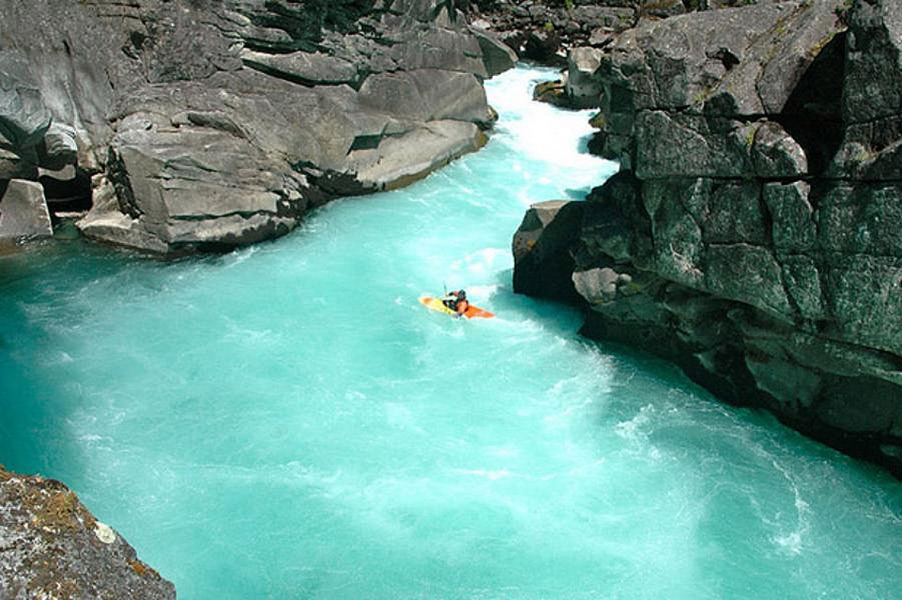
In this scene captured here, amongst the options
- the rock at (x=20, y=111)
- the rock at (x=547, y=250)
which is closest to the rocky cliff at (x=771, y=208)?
the rock at (x=547, y=250)

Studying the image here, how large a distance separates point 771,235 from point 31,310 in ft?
58.9

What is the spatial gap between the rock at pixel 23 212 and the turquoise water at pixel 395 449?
0.86m

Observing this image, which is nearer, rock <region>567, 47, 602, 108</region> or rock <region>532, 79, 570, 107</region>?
rock <region>567, 47, 602, 108</region>

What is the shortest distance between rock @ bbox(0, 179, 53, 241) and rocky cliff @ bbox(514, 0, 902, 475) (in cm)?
1677

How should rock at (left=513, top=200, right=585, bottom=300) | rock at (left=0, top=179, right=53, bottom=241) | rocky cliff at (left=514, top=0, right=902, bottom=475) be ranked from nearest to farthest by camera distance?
rocky cliff at (left=514, top=0, right=902, bottom=475) → rock at (left=513, top=200, right=585, bottom=300) → rock at (left=0, top=179, right=53, bottom=241)

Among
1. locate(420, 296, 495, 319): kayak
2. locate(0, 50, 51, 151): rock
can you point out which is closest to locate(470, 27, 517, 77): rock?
locate(420, 296, 495, 319): kayak

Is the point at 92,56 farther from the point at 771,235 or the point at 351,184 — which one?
the point at 771,235

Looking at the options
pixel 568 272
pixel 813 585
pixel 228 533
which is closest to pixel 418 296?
pixel 568 272

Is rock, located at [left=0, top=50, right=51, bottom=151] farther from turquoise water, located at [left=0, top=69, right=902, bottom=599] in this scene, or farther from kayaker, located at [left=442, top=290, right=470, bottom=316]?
kayaker, located at [left=442, top=290, right=470, bottom=316]

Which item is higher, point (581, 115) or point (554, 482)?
point (581, 115)

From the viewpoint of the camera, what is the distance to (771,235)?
14.1 m

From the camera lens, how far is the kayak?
66.3ft

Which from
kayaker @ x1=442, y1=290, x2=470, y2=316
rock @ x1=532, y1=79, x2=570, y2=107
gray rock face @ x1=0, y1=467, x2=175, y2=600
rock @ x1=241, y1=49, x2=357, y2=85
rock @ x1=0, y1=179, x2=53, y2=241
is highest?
rock @ x1=241, y1=49, x2=357, y2=85

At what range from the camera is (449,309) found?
2041 cm
